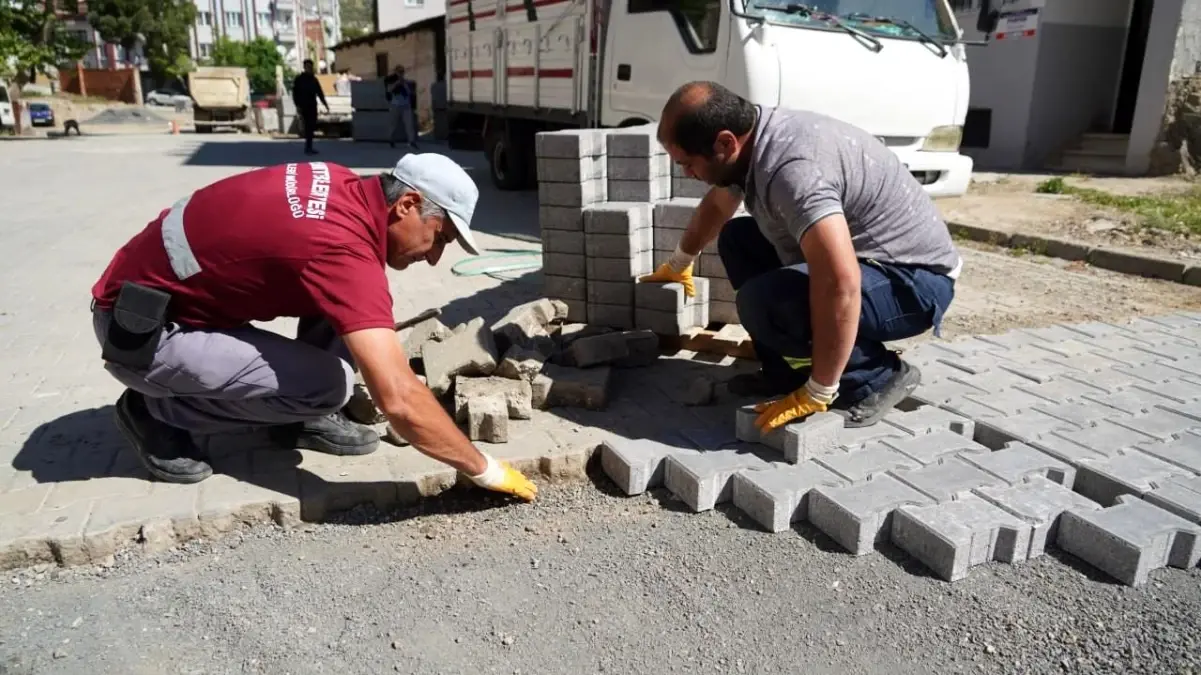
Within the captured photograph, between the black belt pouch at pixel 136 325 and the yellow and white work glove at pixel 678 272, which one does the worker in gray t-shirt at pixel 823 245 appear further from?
the black belt pouch at pixel 136 325

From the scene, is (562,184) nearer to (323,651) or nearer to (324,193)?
(324,193)

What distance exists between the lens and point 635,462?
2.94 meters

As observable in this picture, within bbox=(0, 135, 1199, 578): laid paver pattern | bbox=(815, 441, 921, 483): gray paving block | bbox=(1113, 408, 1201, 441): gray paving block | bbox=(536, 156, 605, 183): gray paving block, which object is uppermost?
bbox=(536, 156, 605, 183): gray paving block

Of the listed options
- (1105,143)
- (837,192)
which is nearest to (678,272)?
(837,192)

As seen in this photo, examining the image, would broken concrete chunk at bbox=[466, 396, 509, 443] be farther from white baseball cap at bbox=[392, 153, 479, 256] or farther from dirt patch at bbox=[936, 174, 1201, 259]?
dirt patch at bbox=[936, 174, 1201, 259]

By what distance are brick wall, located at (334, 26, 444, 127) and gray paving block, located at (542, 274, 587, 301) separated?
67.6 ft

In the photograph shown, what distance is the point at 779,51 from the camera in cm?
602

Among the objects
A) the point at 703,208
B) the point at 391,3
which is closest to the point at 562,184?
the point at 703,208

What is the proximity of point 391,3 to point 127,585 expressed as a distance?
3991 centimetres

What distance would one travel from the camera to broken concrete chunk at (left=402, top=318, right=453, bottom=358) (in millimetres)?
3627

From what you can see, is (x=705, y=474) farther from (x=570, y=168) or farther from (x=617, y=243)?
(x=570, y=168)

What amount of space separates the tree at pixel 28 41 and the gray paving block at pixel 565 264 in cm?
2200

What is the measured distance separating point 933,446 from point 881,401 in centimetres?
26

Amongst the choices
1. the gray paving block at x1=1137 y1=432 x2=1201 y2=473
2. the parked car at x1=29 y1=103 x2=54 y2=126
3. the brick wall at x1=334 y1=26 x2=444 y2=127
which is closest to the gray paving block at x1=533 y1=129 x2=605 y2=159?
the gray paving block at x1=1137 y1=432 x2=1201 y2=473
